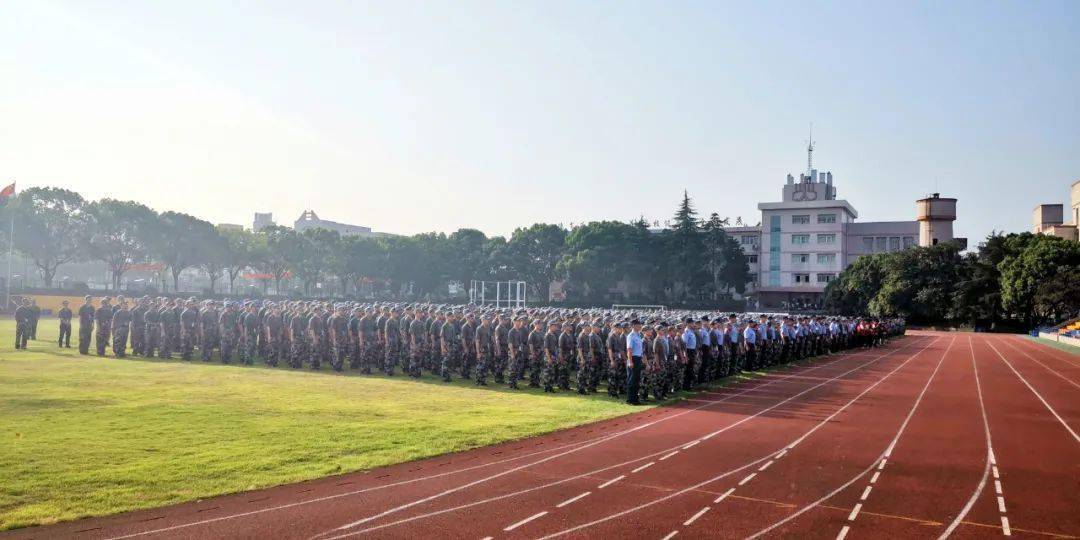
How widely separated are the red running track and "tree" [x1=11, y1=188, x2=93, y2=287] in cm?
5458

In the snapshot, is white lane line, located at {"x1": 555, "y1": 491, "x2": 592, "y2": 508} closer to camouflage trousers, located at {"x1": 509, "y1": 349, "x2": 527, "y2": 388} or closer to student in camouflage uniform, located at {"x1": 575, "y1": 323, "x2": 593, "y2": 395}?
student in camouflage uniform, located at {"x1": 575, "y1": 323, "x2": 593, "y2": 395}

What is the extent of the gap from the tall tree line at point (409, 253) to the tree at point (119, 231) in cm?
8

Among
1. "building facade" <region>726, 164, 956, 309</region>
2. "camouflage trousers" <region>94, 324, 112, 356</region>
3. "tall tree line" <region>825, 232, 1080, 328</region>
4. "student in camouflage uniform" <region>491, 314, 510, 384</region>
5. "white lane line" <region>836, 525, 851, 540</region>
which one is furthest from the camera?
"building facade" <region>726, 164, 956, 309</region>

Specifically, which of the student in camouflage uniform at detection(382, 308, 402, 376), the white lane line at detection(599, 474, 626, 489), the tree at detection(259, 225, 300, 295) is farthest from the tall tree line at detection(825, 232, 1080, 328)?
the white lane line at detection(599, 474, 626, 489)

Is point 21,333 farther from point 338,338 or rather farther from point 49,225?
point 49,225

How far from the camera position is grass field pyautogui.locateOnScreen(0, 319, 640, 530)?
827 centimetres

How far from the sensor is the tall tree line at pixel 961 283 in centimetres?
5278

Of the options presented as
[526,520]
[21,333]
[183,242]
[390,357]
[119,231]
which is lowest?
[526,520]

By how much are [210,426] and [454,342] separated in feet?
27.1

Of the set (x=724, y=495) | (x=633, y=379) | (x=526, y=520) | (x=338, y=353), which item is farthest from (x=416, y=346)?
(x=526, y=520)

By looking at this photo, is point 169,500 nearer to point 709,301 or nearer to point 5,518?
point 5,518

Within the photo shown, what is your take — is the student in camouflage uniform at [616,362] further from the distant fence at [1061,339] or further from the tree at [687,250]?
the tree at [687,250]

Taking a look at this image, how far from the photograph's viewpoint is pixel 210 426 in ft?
37.6

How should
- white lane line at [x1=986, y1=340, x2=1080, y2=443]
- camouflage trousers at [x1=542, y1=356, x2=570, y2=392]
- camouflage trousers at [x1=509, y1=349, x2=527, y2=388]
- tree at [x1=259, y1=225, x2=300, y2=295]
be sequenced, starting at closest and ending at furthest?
white lane line at [x1=986, y1=340, x2=1080, y2=443], camouflage trousers at [x1=542, y1=356, x2=570, y2=392], camouflage trousers at [x1=509, y1=349, x2=527, y2=388], tree at [x1=259, y1=225, x2=300, y2=295]
